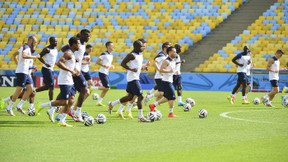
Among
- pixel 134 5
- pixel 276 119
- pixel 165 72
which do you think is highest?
pixel 134 5

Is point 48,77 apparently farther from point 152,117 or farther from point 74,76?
point 152,117

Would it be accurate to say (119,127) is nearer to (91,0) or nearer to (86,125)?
(86,125)

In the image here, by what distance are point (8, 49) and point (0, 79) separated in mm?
5183

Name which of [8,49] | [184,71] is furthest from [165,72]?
[8,49]

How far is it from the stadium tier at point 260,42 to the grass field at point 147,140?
19.2m

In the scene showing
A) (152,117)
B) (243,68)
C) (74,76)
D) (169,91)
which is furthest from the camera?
(243,68)

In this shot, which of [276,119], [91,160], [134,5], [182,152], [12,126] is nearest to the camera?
[91,160]

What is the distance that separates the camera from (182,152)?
26.9 ft

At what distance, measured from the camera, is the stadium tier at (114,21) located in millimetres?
37069

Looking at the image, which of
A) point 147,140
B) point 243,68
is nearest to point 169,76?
point 147,140

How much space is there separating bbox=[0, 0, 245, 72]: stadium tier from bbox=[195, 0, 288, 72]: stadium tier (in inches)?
45.3

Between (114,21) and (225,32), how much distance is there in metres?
9.39

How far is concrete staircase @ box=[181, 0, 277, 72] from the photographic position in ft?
115

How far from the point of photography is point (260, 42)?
34.2m
